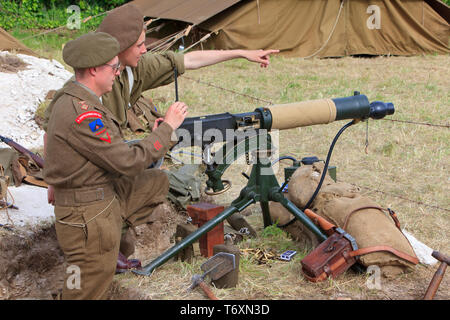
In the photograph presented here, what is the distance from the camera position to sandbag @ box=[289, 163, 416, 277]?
3.46 meters

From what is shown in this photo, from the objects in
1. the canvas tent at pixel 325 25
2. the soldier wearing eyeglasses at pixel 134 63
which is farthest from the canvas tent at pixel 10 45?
the soldier wearing eyeglasses at pixel 134 63

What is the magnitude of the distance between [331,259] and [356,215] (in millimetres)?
409

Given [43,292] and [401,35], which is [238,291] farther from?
[401,35]

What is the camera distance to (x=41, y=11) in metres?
16.8

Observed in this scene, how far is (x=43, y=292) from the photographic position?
12.3ft

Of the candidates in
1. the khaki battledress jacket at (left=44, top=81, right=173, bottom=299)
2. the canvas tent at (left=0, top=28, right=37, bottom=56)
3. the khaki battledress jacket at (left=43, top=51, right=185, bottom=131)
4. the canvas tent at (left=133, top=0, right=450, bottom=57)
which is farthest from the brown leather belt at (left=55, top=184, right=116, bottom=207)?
the canvas tent at (left=133, top=0, right=450, bottom=57)

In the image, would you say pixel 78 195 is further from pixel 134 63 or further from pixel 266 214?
pixel 266 214

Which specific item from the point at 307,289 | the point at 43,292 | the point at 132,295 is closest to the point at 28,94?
the point at 43,292

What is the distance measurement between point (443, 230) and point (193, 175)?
2.44 m

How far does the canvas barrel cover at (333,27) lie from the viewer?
39.3ft

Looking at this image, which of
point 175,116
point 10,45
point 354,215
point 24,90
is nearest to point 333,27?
point 10,45

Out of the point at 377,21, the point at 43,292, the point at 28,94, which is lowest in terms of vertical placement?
the point at 43,292

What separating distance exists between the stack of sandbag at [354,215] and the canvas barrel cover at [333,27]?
8.27 m

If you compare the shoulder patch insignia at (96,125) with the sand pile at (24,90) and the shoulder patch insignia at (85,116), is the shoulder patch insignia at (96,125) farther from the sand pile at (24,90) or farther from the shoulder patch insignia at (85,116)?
the sand pile at (24,90)
